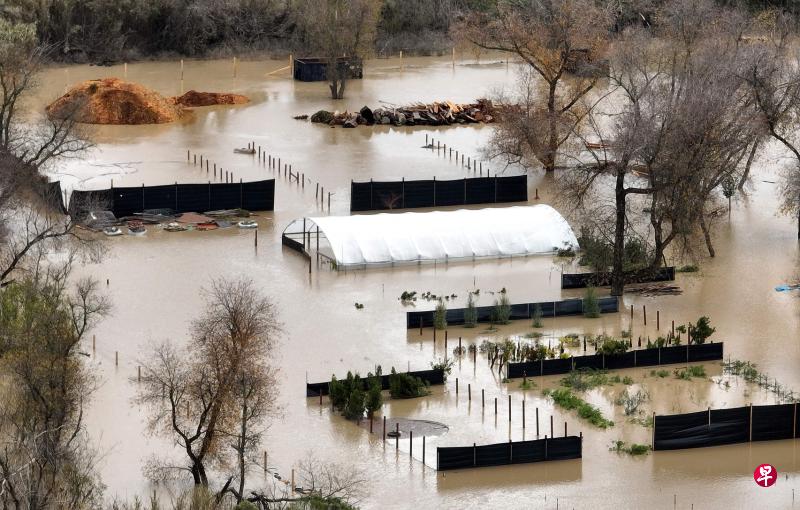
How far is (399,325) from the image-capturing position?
39219 millimetres

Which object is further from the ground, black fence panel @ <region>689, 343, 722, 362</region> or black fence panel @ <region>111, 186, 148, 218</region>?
black fence panel @ <region>111, 186, 148, 218</region>

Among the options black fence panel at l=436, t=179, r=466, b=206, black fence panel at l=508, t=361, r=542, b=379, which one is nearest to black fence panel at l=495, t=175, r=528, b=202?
black fence panel at l=436, t=179, r=466, b=206

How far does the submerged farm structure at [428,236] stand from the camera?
44.1 metres

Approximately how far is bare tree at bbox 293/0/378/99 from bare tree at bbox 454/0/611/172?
11.2 metres

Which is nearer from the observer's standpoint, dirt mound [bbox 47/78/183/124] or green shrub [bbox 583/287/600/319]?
green shrub [bbox 583/287/600/319]

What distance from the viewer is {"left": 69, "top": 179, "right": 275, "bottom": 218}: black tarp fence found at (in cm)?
4819

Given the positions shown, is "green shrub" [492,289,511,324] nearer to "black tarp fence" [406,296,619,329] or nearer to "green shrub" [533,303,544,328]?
"black tarp fence" [406,296,619,329]

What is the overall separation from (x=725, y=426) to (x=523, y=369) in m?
5.29

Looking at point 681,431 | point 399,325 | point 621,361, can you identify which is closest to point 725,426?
point 681,431

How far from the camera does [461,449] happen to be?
30516 millimetres

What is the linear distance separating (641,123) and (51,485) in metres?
21.1

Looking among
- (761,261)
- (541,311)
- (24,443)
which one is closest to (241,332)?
(24,443)

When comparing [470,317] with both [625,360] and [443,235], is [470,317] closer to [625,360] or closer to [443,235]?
[625,360]

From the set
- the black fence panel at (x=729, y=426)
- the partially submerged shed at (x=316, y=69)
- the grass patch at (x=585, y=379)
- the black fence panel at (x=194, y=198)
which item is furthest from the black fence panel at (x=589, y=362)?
the partially submerged shed at (x=316, y=69)
